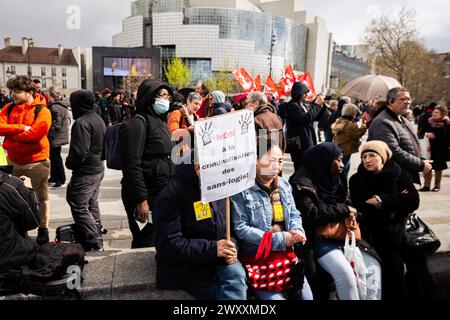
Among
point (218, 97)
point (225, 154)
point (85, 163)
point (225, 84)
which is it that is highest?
point (225, 84)

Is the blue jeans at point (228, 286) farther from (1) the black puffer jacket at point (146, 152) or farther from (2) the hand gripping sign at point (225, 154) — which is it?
(1) the black puffer jacket at point (146, 152)

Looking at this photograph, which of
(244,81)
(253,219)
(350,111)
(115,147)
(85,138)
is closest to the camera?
(253,219)

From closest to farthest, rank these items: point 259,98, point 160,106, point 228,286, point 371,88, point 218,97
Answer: point 228,286
point 160,106
point 259,98
point 218,97
point 371,88

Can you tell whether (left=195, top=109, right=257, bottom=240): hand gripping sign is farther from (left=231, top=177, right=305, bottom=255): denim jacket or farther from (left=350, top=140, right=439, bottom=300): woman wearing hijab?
(left=350, top=140, right=439, bottom=300): woman wearing hijab

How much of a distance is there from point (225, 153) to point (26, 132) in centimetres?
273

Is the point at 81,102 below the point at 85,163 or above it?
above

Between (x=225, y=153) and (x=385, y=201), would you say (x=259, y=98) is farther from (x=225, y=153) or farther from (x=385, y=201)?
(x=225, y=153)

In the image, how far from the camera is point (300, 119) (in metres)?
5.11

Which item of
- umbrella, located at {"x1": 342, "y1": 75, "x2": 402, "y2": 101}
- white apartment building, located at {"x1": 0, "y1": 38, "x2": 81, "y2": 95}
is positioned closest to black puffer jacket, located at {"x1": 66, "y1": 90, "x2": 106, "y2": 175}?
umbrella, located at {"x1": 342, "y1": 75, "x2": 402, "y2": 101}

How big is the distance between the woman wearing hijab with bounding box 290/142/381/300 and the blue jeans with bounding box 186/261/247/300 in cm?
77

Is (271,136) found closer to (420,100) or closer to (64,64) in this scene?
(420,100)

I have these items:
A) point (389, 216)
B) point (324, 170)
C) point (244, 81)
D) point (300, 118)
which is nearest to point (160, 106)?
point (324, 170)

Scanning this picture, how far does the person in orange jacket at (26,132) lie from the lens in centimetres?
371

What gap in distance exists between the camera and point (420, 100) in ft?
165
